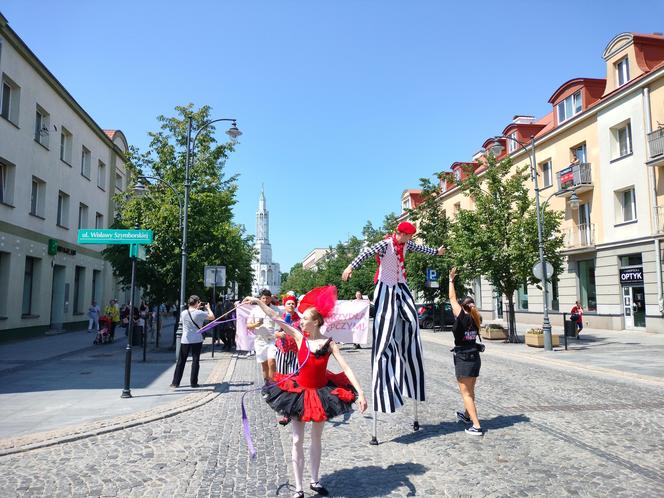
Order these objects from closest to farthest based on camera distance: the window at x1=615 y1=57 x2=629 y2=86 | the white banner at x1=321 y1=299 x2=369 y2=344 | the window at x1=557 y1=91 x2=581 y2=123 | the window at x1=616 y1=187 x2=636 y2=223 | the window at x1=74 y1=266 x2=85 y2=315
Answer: the white banner at x1=321 y1=299 x2=369 y2=344
the window at x1=616 y1=187 x2=636 y2=223
the window at x1=615 y1=57 x2=629 y2=86
the window at x1=557 y1=91 x2=581 y2=123
the window at x1=74 y1=266 x2=85 y2=315

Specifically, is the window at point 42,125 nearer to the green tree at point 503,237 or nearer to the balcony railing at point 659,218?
the green tree at point 503,237

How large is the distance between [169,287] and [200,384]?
27.9ft

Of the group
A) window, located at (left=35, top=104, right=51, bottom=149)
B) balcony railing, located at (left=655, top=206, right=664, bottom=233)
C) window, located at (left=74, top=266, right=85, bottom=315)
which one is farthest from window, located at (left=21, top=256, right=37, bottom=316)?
balcony railing, located at (left=655, top=206, right=664, bottom=233)

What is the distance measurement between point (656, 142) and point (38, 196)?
2926 centimetres

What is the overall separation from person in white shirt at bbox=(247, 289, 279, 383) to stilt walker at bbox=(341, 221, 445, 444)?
3.08 metres

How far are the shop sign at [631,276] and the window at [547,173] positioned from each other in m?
8.14

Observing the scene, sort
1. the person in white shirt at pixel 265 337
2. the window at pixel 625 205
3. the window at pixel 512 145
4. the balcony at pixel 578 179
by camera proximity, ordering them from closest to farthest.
Result: the person in white shirt at pixel 265 337 → the window at pixel 625 205 → the balcony at pixel 578 179 → the window at pixel 512 145

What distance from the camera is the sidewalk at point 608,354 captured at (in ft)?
40.4

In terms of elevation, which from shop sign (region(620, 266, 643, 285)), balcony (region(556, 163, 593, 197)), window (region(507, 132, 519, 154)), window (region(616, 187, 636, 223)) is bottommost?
shop sign (region(620, 266, 643, 285))

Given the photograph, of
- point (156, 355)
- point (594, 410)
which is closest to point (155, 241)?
point (156, 355)

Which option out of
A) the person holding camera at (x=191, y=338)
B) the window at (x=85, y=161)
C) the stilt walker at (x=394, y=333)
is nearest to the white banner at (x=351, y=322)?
the stilt walker at (x=394, y=333)

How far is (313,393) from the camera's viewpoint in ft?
14.2

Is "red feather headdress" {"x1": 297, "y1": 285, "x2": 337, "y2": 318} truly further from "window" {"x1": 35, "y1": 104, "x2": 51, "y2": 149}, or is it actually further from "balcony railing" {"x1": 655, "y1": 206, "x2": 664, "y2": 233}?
"window" {"x1": 35, "y1": 104, "x2": 51, "y2": 149}

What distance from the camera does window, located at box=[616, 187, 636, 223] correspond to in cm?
2539
